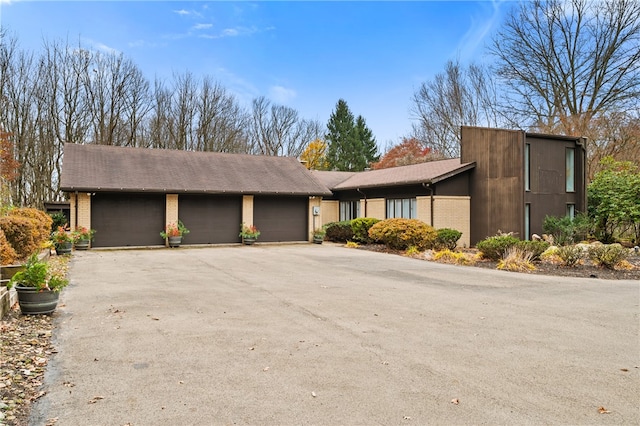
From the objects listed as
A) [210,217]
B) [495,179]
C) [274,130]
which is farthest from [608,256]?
[274,130]

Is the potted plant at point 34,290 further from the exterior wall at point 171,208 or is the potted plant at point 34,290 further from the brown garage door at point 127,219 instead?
the exterior wall at point 171,208

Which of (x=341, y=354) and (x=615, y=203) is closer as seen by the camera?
(x=341, y=354)

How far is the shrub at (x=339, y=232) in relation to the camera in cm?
2181

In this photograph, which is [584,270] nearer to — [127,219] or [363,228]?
[363,228]

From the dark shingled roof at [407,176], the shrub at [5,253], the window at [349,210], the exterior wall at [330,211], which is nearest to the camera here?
the shrub at [5,253]

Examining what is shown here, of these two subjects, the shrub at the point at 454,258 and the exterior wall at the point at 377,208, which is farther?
the exterior wall at the point at 377,208

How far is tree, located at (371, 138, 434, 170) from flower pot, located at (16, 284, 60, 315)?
32.2m

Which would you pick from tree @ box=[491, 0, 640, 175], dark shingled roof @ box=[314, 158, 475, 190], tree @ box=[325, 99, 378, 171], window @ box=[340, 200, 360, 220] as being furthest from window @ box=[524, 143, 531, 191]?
tree @ box=[325, 99, 378, 171]

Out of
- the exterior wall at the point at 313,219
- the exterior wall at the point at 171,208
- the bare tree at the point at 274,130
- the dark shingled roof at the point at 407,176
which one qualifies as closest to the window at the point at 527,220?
the dark shingled roof at the point at 407,176

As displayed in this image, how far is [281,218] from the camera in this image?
22.2m

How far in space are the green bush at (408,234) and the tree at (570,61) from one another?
15.4 m

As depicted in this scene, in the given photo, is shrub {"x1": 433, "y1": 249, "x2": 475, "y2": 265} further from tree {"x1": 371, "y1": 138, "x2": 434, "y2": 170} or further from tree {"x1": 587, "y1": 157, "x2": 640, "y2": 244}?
tree {"x1": 371, "y1": 138, "x2": 434, "y2": 170}

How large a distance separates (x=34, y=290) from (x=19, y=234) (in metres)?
4.80

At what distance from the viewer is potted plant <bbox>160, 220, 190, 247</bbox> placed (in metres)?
19.0
